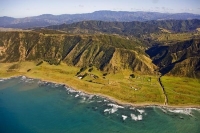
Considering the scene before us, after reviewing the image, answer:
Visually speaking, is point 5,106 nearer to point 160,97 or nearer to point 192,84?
point 160,97

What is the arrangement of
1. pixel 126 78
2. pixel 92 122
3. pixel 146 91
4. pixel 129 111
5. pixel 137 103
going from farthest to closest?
1. pixel 126 78
2. pixel 146 91
3. pixel 137 103
4. pixel 129 111
5. pixel 92 122

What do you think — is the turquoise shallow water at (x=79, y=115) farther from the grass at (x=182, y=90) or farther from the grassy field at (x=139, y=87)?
the grass at (x=182, y=90)

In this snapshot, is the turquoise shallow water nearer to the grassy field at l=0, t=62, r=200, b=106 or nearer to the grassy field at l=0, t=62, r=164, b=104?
the grassy field at l=0, t=62, r=164, b=104

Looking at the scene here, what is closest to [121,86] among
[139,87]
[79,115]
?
[139,87]

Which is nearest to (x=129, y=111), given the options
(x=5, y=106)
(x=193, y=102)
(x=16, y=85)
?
(x=193, y=102)

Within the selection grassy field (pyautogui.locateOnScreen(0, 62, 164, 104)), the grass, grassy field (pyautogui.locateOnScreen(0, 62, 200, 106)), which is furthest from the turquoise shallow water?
the grass
